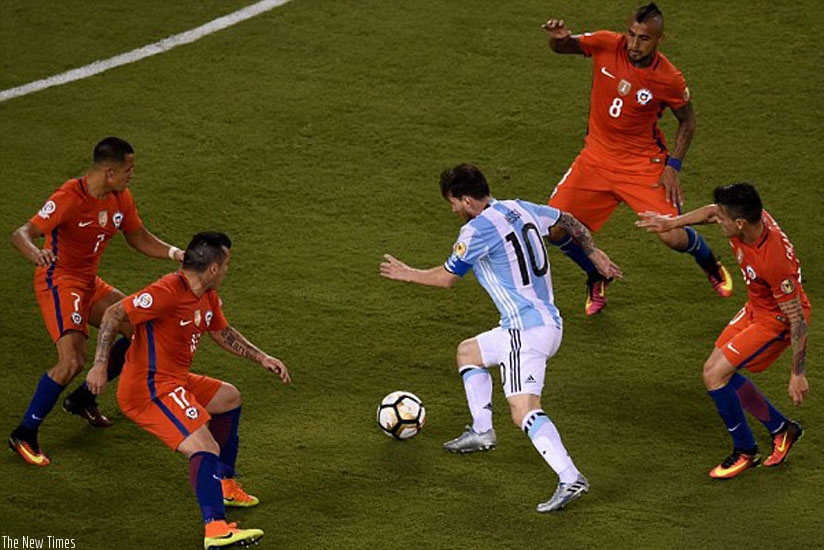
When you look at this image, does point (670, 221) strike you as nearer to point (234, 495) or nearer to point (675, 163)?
point (675, 163)

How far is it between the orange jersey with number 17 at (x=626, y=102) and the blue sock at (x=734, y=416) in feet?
7.70

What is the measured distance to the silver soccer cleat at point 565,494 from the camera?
816cm

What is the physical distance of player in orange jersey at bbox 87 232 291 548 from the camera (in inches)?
307

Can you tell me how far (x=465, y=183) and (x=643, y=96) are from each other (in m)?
2.29

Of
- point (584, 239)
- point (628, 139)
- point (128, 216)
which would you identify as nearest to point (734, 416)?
point (584, 239)

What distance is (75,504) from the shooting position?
27.3ft

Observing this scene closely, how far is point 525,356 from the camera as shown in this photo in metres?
8.37

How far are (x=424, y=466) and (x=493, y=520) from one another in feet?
2.51

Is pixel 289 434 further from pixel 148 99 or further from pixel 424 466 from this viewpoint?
pixel 148 99

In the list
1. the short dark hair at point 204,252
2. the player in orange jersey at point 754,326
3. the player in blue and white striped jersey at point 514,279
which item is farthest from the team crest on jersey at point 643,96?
the short dark hair at point 204,252

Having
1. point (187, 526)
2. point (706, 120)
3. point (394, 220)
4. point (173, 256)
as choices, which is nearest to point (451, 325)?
point (394, 220)

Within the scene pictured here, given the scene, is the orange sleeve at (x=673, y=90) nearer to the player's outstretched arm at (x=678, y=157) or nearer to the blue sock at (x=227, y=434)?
the player's outstretched arm at (x=678, y=157)

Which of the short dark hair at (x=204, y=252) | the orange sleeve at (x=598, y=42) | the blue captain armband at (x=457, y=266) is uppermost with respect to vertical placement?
the orange sleeve at (x=598, y=42)

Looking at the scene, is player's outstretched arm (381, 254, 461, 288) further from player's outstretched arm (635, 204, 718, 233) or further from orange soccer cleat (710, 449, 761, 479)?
orange soccer cleat (710, 449, 761, 479)
